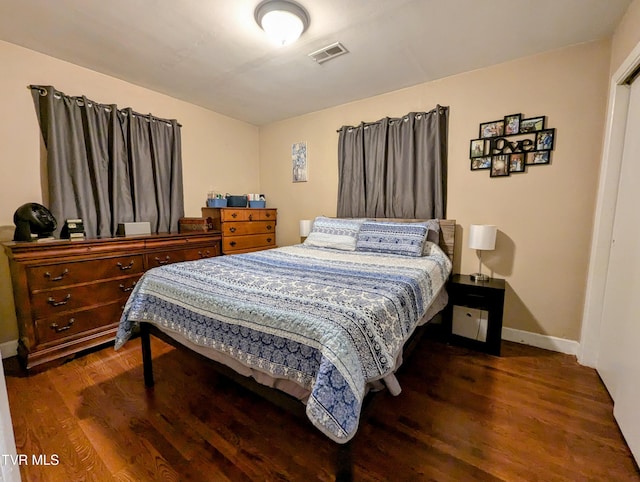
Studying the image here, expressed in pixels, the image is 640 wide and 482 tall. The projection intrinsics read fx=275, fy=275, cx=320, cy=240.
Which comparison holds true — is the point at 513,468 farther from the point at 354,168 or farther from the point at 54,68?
the point at 54,68

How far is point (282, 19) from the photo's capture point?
5.81 ft

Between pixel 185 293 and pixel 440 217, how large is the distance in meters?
2.37

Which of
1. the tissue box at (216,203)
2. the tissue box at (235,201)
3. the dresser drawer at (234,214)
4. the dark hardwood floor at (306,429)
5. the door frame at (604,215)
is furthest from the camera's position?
Answer: the tissue box at (235,201)

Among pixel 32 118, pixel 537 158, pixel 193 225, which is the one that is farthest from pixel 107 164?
pixel 537 158

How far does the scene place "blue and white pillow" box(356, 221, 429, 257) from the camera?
246cm

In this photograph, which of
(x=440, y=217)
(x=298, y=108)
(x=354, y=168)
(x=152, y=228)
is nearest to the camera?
(x=440, y=217)

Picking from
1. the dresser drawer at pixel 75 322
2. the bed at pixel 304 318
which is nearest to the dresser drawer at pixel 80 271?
the dresser drawer at pixel 75 322

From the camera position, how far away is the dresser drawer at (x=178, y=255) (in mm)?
2654

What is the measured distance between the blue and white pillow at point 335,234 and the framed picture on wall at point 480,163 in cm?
118

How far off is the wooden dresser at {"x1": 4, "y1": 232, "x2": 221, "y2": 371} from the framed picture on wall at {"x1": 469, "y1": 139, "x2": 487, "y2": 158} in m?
3.08

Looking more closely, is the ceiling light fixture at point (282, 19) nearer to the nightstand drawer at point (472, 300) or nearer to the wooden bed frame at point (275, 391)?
the wooden bed frame at point (275, 391)

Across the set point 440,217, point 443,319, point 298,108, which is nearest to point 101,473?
point 443,319

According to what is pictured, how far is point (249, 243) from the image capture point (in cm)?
361

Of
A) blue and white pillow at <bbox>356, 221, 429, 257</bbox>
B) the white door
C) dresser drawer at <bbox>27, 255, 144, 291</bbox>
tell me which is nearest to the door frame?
the white door
